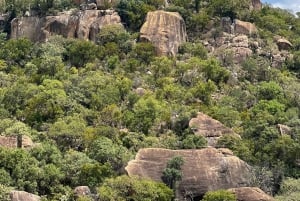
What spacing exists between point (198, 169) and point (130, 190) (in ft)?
19.9

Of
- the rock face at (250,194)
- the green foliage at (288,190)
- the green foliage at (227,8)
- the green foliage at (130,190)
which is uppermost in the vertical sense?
the green foliage at (227,8)

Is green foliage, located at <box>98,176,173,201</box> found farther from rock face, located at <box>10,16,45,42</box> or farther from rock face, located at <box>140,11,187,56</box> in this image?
rock face, located at <box>10,16,45,42</box>

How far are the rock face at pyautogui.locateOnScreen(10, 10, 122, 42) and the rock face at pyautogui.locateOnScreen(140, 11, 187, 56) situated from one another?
4.85 meters

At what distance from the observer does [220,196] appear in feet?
122

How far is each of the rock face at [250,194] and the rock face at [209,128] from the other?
30.0 feet

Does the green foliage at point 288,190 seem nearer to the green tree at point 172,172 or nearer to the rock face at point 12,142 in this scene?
the green tree at point 172,172

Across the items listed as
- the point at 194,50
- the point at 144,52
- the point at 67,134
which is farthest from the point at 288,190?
the point at 194,50

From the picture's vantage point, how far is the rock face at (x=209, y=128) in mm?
48188

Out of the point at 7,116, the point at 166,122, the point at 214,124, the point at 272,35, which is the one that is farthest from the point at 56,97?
the point at 272,35

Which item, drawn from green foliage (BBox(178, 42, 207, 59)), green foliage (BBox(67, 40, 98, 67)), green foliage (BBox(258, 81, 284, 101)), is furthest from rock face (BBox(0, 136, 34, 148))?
→ green foliage (BBox(178, 42, 207, 59))

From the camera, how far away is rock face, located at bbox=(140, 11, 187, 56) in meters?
69.0

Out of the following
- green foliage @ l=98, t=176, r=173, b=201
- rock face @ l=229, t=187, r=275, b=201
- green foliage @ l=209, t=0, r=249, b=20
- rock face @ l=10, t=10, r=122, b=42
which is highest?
green foliage @ l=209, t=0, r=249, b=20

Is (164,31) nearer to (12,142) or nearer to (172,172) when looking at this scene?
(12,142)

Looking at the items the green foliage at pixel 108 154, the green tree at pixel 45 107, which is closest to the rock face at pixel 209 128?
the green foliage at pixel 108 154
